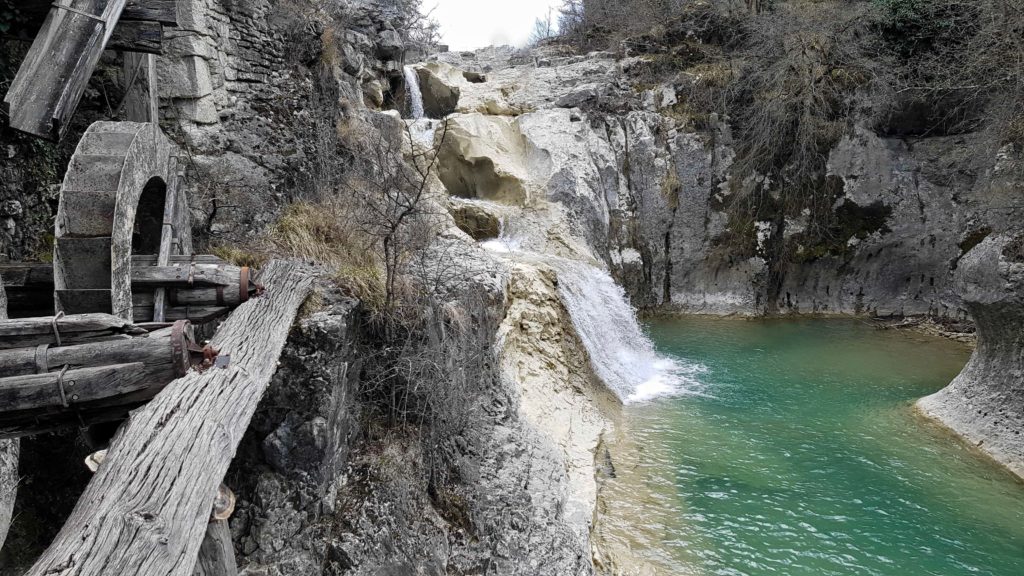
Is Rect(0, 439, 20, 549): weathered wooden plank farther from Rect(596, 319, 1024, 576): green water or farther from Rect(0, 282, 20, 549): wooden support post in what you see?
Rect(596, 319, 1024, 576): green water

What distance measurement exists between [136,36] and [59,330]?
3088mm

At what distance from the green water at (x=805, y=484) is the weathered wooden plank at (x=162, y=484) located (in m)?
3.71

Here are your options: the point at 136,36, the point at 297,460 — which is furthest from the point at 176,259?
the point at 297,460

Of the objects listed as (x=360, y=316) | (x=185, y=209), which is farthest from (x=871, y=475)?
(x=185, y=209)

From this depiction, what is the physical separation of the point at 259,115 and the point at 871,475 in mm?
8142

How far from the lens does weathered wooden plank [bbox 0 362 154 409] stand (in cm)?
201

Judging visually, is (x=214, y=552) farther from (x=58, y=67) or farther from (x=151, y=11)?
(x=151, y=11)

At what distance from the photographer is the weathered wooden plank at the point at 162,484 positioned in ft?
5.88

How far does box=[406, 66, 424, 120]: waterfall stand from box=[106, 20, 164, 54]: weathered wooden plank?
316 inches

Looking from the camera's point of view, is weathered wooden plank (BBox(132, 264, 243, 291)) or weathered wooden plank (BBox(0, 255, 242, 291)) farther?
weathered wooden plank (BBox(132, 264, 243, 291))

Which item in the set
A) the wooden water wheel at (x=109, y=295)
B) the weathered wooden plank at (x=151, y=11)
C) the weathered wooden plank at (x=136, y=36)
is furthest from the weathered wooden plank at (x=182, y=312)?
the weathered wooden plank at (x=151, y=11)

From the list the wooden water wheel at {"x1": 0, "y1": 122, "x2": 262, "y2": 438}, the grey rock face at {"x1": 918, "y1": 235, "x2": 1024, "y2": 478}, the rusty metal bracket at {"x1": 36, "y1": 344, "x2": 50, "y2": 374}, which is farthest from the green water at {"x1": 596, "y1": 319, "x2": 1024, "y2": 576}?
the rusty metal bracket at {"x1": 36, "y1": 344, "x2": 50, "y2": 374}

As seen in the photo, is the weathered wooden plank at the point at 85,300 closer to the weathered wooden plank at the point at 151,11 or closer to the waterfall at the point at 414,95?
the weathered wooden plank at the point at 151,11

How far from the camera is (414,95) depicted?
41.4ft
